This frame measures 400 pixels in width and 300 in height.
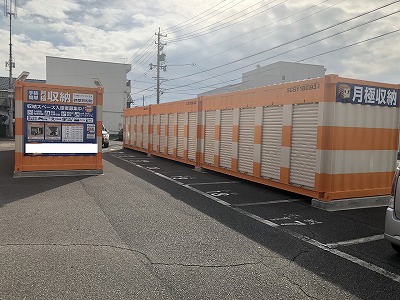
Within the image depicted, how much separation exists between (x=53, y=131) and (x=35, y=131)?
0.55 meters

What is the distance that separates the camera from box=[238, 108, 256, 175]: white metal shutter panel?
34.8 feet

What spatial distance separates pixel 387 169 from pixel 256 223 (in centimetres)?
447

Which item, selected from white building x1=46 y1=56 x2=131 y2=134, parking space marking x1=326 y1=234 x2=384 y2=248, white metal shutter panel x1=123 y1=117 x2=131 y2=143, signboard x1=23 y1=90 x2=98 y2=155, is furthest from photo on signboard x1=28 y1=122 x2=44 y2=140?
white building x1=46 y1=56 x2=131 y2=134

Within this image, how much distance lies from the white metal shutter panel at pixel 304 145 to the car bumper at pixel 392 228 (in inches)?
133

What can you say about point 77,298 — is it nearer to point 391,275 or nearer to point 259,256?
point 259,256

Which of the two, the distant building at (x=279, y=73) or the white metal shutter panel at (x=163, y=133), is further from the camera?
the distant building at (x=279, y=73)

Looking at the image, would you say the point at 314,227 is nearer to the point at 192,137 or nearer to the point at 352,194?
the point at 352,194

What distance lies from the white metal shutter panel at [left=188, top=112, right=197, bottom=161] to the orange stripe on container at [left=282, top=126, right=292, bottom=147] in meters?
5.56

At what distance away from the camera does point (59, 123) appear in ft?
37.9

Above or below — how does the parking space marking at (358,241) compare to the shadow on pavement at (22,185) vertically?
below

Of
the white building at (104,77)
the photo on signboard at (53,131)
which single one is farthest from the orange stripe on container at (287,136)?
the white building at (104,77)

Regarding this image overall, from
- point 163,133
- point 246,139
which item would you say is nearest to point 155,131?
point 163,133

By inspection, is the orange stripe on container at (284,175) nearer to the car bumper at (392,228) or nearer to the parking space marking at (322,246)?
the parking space marking at (322,246)

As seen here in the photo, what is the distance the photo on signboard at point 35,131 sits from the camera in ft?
36.7
